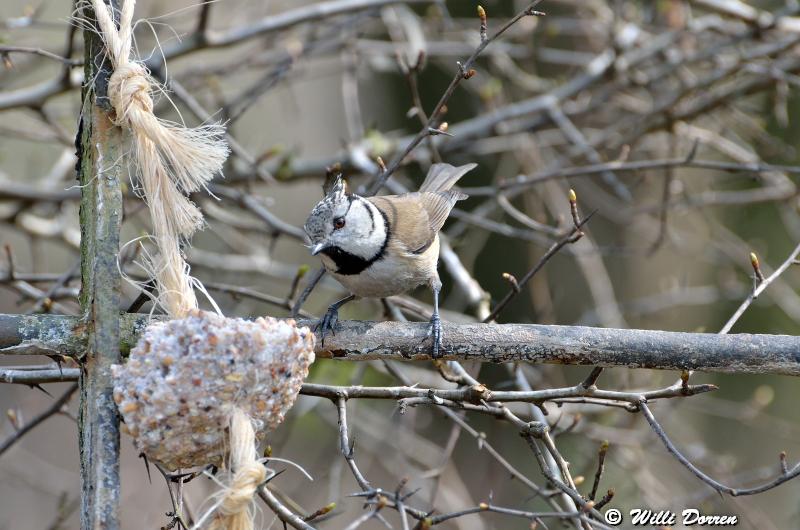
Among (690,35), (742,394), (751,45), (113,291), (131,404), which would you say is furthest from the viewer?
(742,394)

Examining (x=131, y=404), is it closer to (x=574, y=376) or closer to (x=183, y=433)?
(x=183, y=433)

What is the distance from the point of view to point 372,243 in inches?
130

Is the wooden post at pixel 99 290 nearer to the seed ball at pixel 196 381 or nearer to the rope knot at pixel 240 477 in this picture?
the seed ball at pixel 196 381

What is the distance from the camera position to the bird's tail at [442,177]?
4238 millimetres

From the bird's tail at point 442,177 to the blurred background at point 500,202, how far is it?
161 millimetres

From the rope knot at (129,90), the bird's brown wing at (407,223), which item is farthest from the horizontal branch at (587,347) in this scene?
the bird's brown wing at (407,223)

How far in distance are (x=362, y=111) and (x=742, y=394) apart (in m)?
4.69

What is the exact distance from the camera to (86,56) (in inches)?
80.3

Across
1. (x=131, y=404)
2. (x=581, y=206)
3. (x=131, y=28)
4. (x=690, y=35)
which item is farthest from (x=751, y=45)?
(x=131, y=404)

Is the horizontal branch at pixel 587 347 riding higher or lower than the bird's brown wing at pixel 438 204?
lower

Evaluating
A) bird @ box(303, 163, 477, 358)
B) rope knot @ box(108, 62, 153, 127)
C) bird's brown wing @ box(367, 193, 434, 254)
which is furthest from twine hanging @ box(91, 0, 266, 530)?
bird's brown wing @ box(367, 193, 434, 254)

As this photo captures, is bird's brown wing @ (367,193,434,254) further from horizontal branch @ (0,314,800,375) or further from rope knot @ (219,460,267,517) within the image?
rope knot @ (219,460,267,517)

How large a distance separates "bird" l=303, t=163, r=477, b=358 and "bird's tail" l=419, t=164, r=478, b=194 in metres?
0.49

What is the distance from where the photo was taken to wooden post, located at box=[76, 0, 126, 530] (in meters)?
1.76
